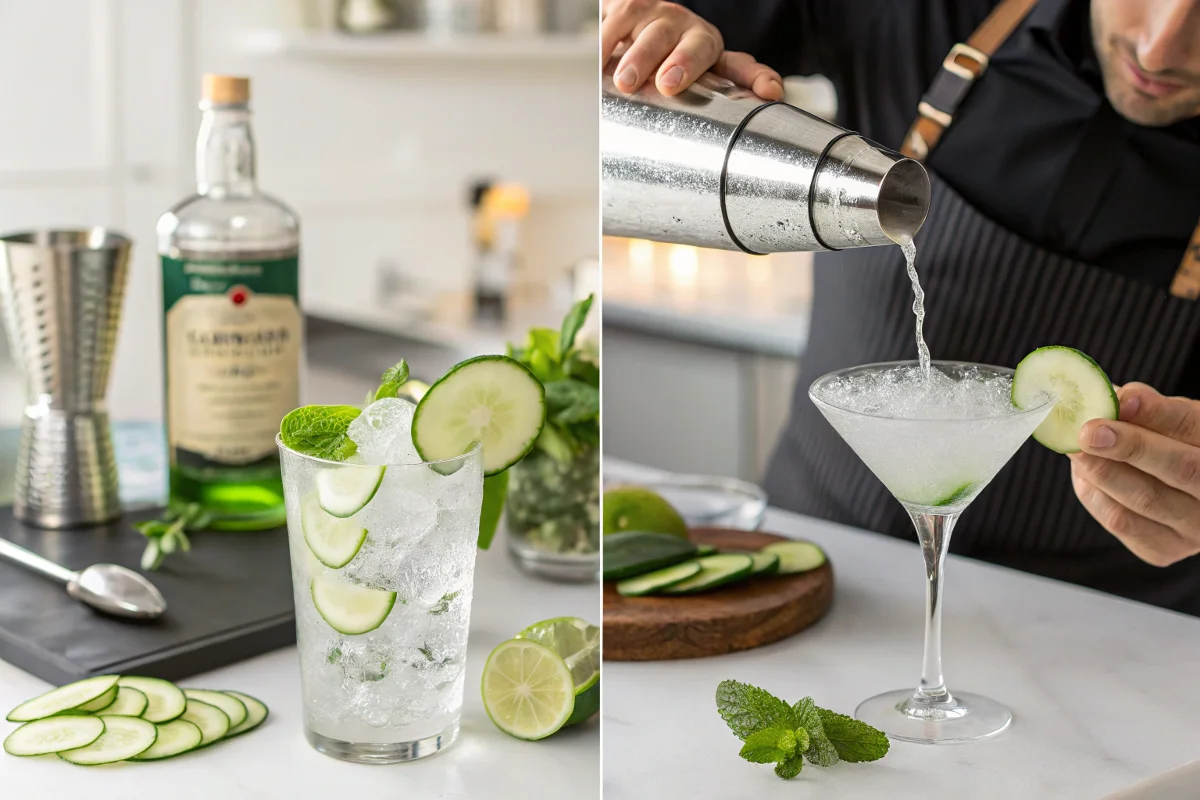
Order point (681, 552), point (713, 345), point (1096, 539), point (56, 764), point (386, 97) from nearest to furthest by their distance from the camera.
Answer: point (56, 764) → point (681, 552) → point (1096, 539) → point (713, 345) → point (386, 97)

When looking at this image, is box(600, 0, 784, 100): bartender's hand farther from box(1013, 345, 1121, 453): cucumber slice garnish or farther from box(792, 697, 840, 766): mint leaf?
box(792, 697, 840, 766): mint leaf

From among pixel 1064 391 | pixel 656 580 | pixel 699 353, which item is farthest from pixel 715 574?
pixel 699 353

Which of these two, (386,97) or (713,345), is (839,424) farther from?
(386,97)

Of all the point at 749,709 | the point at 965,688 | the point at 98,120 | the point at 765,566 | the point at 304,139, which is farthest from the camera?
the point at 304,139

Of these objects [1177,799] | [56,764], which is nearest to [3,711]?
[56,764]

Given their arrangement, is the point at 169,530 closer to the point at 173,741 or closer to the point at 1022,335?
the point at 173,741

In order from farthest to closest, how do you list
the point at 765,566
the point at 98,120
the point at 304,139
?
1. the point at 304,139
2. the point at 98,120
3. the point at 765,566
